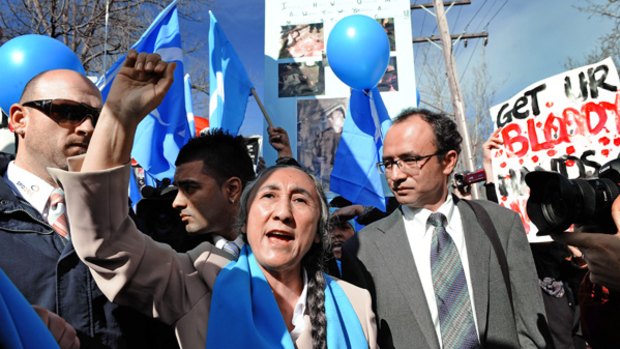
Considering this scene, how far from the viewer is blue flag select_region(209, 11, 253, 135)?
399cm

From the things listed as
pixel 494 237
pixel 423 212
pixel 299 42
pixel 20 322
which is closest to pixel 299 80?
pixel 299 42

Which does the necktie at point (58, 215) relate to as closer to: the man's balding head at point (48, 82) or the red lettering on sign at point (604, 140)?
the man's balding head at point (48, 82)

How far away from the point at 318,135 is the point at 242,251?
2731mm

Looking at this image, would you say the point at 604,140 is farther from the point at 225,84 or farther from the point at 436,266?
the point at 225,84

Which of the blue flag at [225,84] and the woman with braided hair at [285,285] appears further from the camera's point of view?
the blue flag at [225,84]

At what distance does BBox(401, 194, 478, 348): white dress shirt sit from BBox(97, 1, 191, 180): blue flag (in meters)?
2.34

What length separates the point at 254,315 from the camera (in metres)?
1.57

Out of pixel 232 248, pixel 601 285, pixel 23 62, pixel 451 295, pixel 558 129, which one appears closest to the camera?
pixel 601 285

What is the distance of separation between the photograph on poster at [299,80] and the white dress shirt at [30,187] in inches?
117

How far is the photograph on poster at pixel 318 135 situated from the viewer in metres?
4.35

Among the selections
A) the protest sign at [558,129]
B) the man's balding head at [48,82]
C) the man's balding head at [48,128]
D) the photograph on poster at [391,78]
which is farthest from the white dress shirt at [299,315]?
the photograph on poster at [391,78]

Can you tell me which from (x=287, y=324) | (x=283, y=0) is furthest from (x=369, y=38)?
(x=287, y=324)

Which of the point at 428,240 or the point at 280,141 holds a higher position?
the point at 280,141

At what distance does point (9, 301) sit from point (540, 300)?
203 cm
